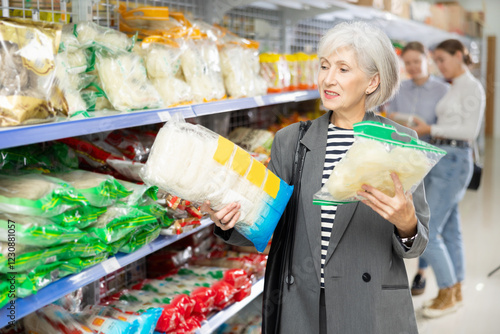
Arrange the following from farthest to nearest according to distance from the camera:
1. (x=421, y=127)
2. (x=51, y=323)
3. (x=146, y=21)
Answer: (x=421, y=127) → (x=146, y=21) → (x=51, y=323)

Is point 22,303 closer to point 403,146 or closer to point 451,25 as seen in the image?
point 403,146

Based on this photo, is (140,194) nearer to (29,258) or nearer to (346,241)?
(29,258)

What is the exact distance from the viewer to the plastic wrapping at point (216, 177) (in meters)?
1.50

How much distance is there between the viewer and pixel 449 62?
409cm

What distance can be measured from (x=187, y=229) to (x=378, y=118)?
91 cm

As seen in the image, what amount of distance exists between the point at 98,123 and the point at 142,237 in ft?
1.71

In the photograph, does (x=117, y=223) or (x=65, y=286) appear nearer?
(x=65, y=286)

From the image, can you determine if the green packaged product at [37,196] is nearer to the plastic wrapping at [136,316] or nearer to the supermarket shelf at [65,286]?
the supermarket shelf at [65,286]

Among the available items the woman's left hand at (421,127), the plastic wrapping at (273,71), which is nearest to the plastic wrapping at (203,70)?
the plastic wrapping at (273,71)

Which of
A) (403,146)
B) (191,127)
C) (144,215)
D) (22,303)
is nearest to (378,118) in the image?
(403,146)

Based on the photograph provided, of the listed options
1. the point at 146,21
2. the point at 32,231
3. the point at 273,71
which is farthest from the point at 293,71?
the point at 32,231

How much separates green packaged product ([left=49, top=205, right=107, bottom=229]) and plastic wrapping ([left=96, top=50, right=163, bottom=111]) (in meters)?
0.40

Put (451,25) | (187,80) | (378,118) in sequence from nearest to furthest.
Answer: (378,118), (187,80), (451,25)

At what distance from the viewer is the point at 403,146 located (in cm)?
137
